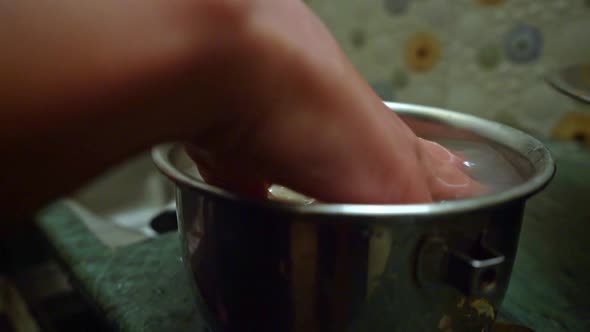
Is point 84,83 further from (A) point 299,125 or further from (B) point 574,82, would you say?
(B) point 574,82

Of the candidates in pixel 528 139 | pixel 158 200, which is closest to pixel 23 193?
pixel 528 139

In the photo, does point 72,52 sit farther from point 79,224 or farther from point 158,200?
point 158,200

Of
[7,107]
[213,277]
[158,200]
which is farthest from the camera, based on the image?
[158,200]

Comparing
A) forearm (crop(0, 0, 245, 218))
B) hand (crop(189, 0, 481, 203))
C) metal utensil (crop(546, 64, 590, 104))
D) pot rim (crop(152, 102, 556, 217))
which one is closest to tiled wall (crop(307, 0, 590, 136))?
metal utensil (crop(546, 64, 590, 104))

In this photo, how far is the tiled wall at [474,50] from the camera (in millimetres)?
690

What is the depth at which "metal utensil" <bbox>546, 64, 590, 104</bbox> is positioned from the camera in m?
0.43

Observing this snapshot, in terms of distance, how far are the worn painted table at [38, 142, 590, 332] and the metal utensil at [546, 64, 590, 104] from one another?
120mm

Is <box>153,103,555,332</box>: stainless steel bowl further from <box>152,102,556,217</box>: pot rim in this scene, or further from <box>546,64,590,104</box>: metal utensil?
<box>546,64,590,104</box>: metal utensil

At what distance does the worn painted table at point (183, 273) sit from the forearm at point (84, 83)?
0.64ft

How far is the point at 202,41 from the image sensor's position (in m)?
0.22

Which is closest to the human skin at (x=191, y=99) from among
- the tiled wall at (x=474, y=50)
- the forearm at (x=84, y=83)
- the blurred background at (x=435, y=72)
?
the forearm at (x=84, y=83)

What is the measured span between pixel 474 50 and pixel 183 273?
0.52m

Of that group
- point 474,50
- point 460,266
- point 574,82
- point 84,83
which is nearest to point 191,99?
point 84,83

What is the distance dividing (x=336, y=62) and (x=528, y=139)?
0.60 ft
